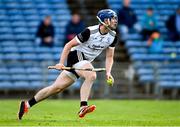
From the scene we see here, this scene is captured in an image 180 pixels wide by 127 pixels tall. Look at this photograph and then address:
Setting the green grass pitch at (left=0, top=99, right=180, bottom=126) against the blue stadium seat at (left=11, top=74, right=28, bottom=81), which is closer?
the green grass pitch at (left=0, top=99, right=180, bottom=126)

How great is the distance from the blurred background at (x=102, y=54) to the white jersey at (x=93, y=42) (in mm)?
9879

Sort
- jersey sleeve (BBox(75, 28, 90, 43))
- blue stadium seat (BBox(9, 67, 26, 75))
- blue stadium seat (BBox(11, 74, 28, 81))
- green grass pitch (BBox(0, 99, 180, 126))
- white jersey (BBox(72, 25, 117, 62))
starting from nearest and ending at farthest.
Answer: green grass pitch (BBox(0, 99, 180, 126)) → jersey sleeve (BBox(75, 28, 90, 43)) → white jersey (BBox(72, 25, 117, 62)) → blue stadium seat (BBox(11, 74, 28, 81)) → blue stadium seat (BBox(9, 67, 26, 75))

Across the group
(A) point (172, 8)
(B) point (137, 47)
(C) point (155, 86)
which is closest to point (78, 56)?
(C) point (155, 86)

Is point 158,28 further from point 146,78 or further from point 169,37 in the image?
point 146,78

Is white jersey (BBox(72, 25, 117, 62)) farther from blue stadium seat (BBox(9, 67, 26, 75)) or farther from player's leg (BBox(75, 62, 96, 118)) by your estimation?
blue stadium seat (BBox(9, 67, 26, 75))

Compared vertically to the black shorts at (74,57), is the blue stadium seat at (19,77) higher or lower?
lower

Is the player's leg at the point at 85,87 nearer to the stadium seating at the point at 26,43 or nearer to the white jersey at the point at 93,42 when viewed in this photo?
the white jersey at the point at 93,42

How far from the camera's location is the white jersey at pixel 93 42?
14085 mm

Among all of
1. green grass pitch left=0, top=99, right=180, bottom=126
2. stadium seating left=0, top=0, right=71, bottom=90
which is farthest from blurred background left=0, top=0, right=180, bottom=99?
green grass pitch left=0, top=99, right=180, bottom=126

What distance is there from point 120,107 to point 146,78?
5.05m

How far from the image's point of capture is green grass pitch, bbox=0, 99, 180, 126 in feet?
42.9

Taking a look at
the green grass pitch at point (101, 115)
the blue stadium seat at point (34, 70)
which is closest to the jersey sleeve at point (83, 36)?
the green grass pitch at point (101, 115)

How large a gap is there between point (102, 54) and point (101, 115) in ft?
34.2

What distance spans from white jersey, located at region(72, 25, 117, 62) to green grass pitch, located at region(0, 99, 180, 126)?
139cm
